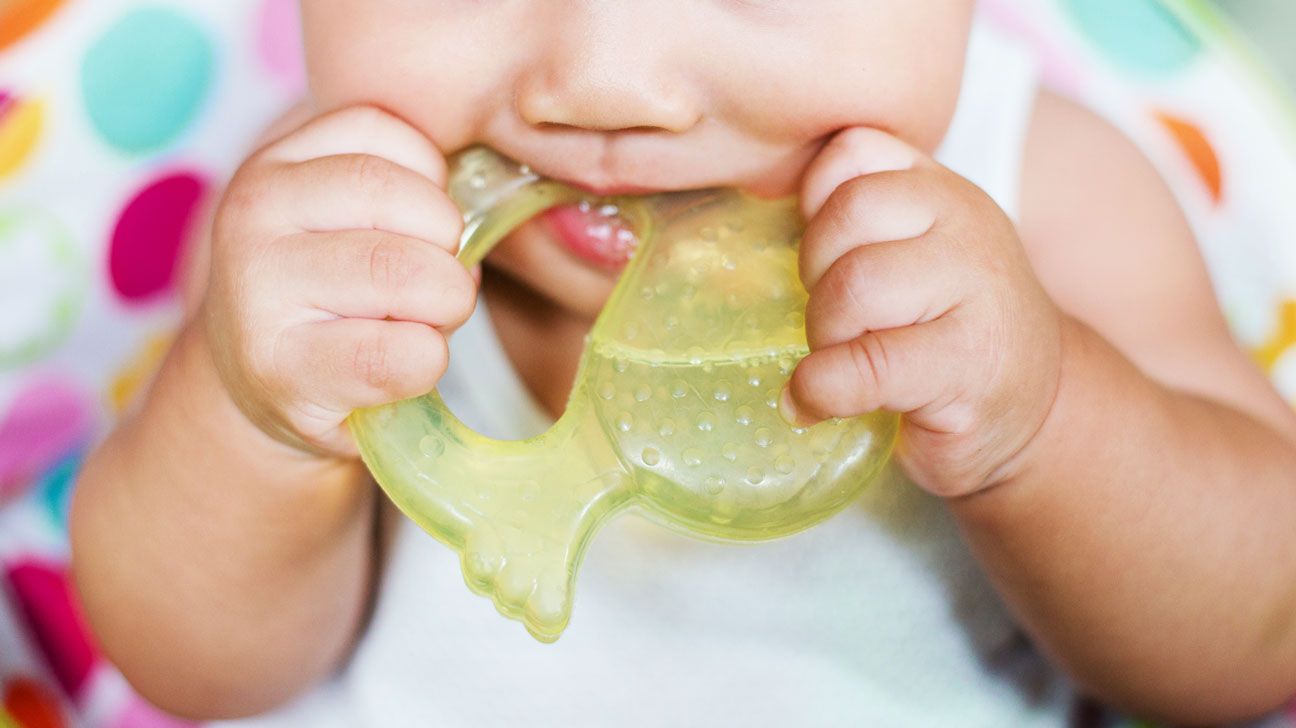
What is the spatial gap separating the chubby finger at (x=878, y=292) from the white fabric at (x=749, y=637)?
9.5 inches

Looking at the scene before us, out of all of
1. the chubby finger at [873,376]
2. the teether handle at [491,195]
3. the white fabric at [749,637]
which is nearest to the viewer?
the chubby finger at [873,376]

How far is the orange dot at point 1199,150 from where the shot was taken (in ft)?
2.90

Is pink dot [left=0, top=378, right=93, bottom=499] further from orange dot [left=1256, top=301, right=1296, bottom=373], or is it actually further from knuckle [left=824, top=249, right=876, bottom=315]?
orange dot [left=1256, top=301, right=1296, bottom=373]

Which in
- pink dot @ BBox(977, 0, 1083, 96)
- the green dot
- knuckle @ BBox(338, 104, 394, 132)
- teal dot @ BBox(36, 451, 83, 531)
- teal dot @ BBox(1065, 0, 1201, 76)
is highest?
knuckle @ BBox(338, 104, 394, 132)

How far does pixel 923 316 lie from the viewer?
1.82ft

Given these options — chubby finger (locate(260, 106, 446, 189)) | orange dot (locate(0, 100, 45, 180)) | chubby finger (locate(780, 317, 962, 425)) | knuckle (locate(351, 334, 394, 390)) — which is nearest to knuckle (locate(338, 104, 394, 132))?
chubby finger (locate(260, 106, 446, 189))

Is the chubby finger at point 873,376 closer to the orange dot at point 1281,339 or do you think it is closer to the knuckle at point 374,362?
the knuckle at point 374,362

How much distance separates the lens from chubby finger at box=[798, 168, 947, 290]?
0.56m

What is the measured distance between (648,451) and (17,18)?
0.54 m

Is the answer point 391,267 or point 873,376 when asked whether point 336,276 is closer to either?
point 391,267

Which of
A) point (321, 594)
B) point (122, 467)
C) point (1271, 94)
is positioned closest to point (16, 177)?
point (122, 467)

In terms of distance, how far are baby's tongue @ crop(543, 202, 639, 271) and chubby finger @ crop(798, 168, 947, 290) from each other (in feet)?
0.37

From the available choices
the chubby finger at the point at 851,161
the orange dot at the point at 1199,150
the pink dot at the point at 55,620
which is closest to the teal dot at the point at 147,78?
the pink dot at the point at 55,620

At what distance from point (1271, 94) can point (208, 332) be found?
2.11ft
